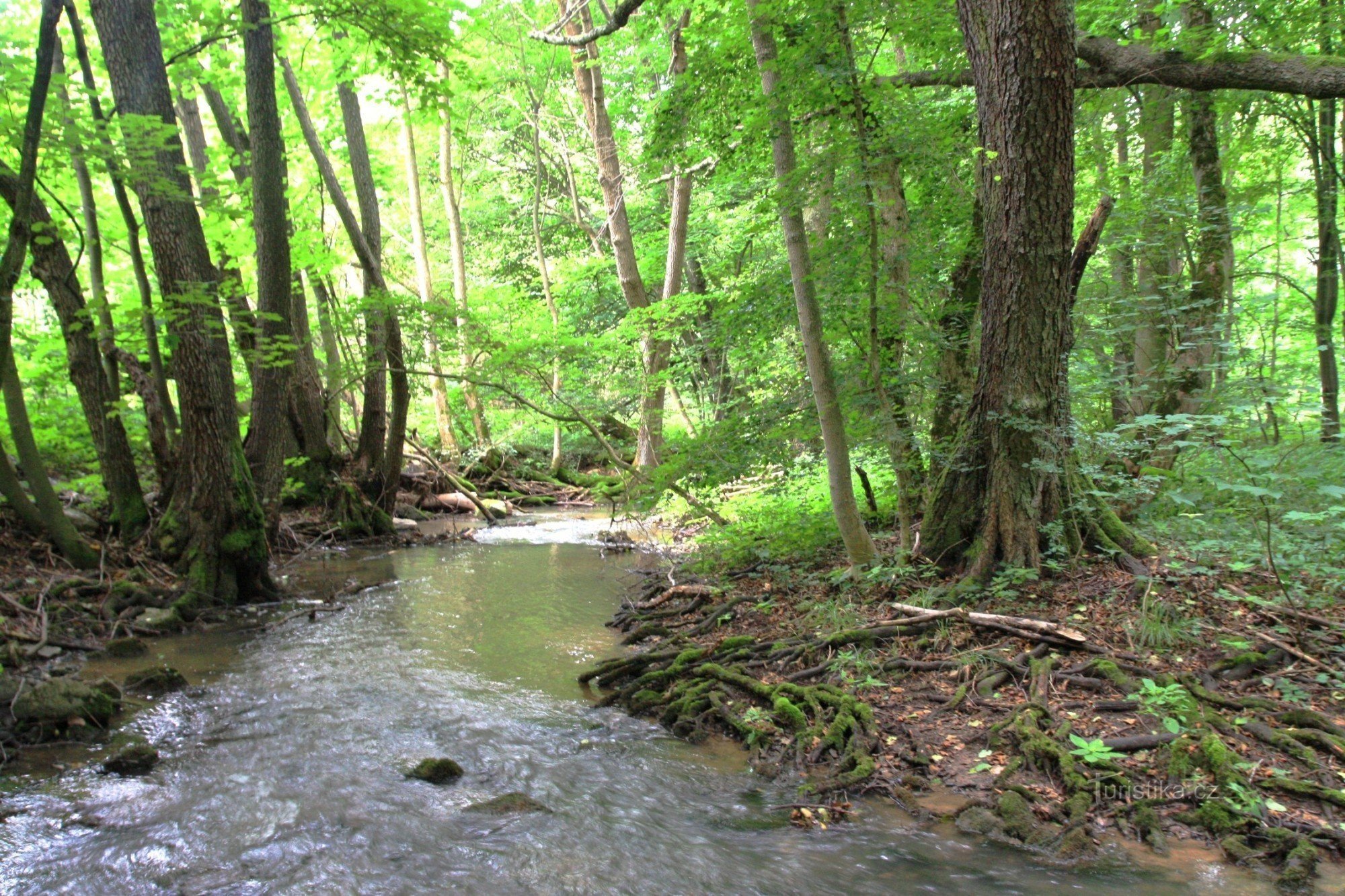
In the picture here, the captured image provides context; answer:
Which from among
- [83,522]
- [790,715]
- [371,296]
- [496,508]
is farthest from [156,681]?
[496,508]

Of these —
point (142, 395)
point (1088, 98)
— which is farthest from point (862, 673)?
point (142, 395)

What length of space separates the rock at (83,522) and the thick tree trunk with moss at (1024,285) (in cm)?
938

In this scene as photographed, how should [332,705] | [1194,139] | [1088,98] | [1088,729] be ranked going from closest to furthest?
[1088,729], [332,705], [1088,98], [1194,139]

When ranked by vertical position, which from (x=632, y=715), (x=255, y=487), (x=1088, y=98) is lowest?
(x=632, y=715)

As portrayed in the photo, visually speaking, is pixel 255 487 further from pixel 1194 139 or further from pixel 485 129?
pixel 485 129

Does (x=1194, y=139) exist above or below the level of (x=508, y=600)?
above

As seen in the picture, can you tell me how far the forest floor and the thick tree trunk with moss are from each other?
1.56ft

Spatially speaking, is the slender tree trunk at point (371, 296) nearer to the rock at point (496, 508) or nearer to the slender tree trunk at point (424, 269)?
the rock at point (496, 508)

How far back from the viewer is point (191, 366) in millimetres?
7812

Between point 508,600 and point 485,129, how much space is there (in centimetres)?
1809

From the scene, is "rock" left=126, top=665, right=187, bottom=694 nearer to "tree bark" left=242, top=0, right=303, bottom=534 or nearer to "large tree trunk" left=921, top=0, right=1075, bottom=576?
"tree bark" left=242, top=0, right=303, bottom=534

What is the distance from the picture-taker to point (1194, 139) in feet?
27.0

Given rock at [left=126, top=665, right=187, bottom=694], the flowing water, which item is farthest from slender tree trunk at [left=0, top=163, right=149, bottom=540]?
rock at [left=126, top=665, right=187, bottom=694]

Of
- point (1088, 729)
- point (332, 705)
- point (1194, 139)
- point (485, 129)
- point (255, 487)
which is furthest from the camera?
point (485, 129)
